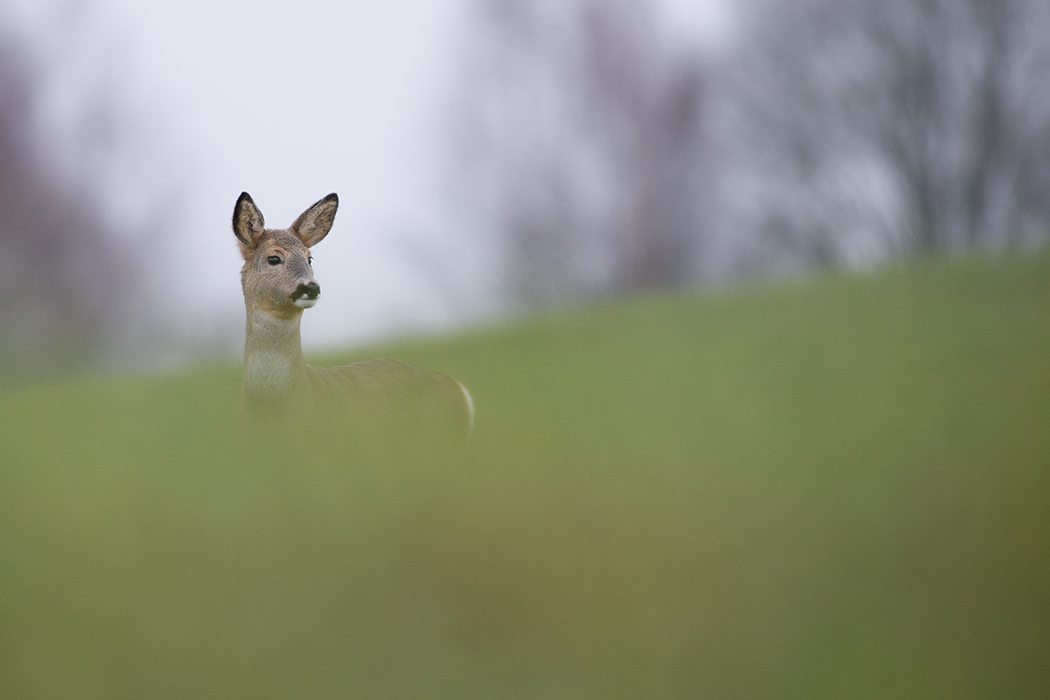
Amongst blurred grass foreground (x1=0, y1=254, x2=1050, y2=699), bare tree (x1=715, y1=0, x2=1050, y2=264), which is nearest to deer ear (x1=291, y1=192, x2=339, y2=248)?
blurred grass foreground (x1=0, y1=254, x2=1050, y2=699)

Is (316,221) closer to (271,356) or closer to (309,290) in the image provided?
(309,290)

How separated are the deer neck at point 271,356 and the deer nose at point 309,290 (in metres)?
0.30

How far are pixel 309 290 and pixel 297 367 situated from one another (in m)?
0.39

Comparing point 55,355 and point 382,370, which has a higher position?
point 55,355

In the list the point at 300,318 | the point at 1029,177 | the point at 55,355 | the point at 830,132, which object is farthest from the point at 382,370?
the point at 1029,177

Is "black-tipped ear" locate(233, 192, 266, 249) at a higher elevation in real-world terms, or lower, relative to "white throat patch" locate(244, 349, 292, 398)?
higher

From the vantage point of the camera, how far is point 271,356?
362cm

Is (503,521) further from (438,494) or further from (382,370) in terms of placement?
(382,370)

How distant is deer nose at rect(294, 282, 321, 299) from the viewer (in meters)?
3.38

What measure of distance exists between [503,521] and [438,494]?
0.25 m

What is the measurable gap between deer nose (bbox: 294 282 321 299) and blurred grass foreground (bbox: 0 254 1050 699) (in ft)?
1.68

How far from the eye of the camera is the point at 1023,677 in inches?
79.2

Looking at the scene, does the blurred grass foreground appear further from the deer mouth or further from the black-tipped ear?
the black-tipped ear

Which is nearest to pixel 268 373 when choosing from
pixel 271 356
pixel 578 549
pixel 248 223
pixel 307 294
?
pixel 271 356
